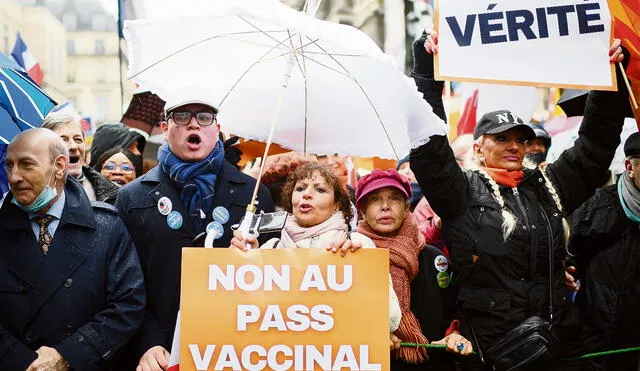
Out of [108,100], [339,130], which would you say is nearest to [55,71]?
[108,100]

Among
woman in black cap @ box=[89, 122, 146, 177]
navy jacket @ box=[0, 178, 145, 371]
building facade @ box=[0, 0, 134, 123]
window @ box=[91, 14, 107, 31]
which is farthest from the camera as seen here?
window @ box=[91, 14, 107, 31]

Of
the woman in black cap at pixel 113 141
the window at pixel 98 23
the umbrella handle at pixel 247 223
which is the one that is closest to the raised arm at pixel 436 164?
the umbrella handle at pixel 247 223

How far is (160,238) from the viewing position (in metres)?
5.21

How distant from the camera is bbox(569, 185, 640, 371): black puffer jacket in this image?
5.75 meters

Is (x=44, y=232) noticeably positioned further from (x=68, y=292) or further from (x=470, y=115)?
(x=470, y=115)

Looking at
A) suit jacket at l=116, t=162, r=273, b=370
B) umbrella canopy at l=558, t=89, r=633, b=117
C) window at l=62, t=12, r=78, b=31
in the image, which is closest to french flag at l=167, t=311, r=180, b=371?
suit jacket at l=116, t=162, r=273, b=370

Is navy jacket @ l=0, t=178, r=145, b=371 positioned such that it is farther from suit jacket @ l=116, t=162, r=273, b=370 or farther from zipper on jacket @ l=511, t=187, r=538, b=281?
zipper on jacket @ l=511, t=187, r=538, b=281

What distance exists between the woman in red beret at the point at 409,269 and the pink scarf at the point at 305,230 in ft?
1.49

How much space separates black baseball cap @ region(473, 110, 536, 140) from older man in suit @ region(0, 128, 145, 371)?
2.19 metres

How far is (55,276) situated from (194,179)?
92cm

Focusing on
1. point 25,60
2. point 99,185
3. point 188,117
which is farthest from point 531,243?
point 25,60

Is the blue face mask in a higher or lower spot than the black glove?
lower

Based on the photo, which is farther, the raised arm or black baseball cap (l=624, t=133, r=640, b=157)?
black baseball cap (l=624, t=133, r=640, b=157)

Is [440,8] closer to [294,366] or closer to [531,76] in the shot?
[531,76]
